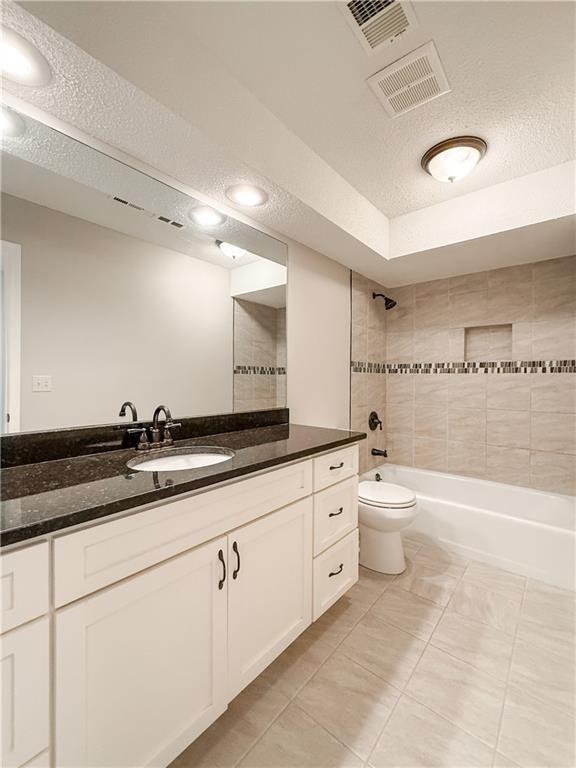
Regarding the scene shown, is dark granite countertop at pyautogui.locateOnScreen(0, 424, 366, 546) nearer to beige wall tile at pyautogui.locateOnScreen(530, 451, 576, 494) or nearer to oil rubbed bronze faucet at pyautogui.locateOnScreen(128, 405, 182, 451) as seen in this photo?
oil rubbed bronze faucet at pyautogui.locateOnScreen(128, 405, 182, 451)

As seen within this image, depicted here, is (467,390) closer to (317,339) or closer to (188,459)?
(317,339)

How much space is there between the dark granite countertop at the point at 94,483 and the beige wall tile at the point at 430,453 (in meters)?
1.81

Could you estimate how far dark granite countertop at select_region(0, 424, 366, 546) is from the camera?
70cm

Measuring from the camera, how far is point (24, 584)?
2.17 ft

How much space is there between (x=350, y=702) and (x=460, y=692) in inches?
17.2

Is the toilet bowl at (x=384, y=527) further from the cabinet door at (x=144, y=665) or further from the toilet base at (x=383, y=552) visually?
the cabinet door at (x=144, y=665)

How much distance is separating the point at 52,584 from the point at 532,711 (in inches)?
66.2

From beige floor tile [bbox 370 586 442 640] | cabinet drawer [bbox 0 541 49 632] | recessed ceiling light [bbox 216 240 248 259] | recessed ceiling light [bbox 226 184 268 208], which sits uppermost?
recessed ceiling light [bbox 226 184 268 208]

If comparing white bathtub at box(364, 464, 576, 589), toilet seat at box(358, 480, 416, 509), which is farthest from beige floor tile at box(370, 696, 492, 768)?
white bathtub at box(364, 464, 576, 589)

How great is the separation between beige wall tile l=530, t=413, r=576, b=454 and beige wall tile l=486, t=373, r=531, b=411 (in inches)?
5.2

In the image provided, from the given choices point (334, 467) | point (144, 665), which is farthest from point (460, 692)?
point (144, 665)

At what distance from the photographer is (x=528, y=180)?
1810 millimetres

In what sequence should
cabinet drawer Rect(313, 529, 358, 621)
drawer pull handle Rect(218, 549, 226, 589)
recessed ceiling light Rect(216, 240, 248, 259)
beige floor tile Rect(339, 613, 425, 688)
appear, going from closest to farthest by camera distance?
drawer pull handle Rect(218, 549, 226, 589)
beige floor tile Rect(339, 613, 425, 688)
cabinet drawer Rect(313, 529, 358, 621)
recessed ceiling light Rect(216, 240, 248, 259)

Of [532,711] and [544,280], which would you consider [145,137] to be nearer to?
[532,711]
